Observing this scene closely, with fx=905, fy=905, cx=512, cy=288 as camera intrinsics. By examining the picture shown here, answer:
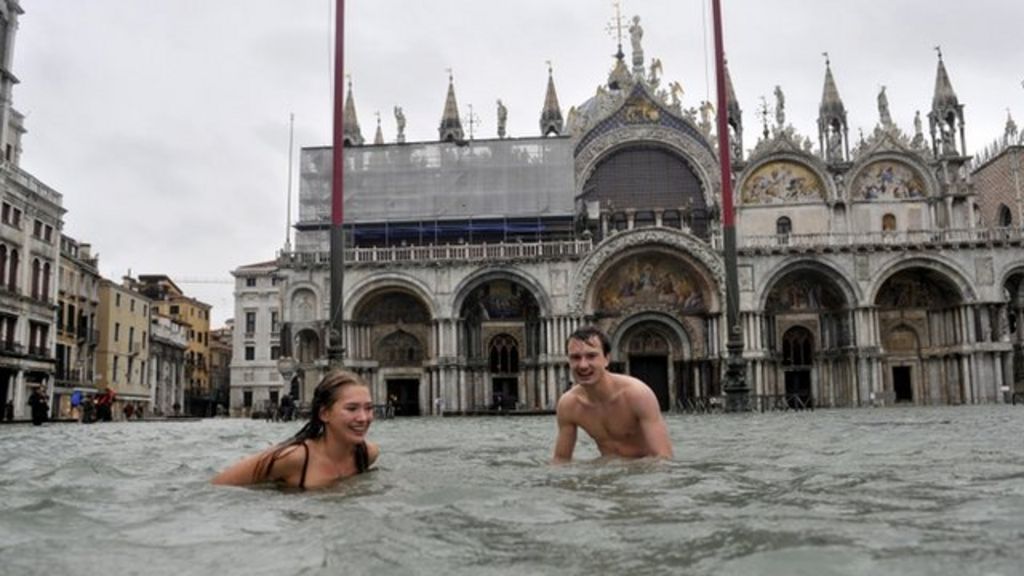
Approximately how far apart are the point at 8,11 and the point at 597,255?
92.2 feet

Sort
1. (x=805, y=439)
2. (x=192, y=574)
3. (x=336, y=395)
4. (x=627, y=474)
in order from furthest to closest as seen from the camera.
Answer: (x=805, y=439) < (x=627, y=474) < (x=336, y=395) < (x=192, y=574)

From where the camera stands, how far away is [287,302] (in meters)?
39.9

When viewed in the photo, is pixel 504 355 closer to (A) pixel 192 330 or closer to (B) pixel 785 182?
(B) pixel 785 182

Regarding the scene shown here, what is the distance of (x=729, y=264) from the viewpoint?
24828 mm

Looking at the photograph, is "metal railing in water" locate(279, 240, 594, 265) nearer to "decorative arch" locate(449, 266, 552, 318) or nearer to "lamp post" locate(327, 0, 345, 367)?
"decorative arch" locate(449, 266, 552, 318)

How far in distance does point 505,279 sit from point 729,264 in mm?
15863

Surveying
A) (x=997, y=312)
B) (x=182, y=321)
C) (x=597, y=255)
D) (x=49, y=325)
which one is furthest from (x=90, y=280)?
(x=997, y=312)

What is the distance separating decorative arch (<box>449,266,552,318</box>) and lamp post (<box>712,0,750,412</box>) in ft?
44.8

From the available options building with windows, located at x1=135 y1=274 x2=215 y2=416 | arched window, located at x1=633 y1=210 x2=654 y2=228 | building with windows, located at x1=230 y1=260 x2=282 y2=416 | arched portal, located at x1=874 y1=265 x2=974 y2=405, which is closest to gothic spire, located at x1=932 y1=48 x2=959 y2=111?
arched portal, located at x1=874 y1=265 x2=974 y2=405

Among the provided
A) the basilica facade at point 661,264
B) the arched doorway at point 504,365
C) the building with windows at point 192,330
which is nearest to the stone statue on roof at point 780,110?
the basilica facade at point 661,264

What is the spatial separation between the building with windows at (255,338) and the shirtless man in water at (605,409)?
60.9 m

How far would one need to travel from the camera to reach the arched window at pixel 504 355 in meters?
40.8

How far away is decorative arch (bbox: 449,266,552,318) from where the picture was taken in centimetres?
3866

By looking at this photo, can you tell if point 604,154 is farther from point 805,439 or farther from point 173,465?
point 173,465
